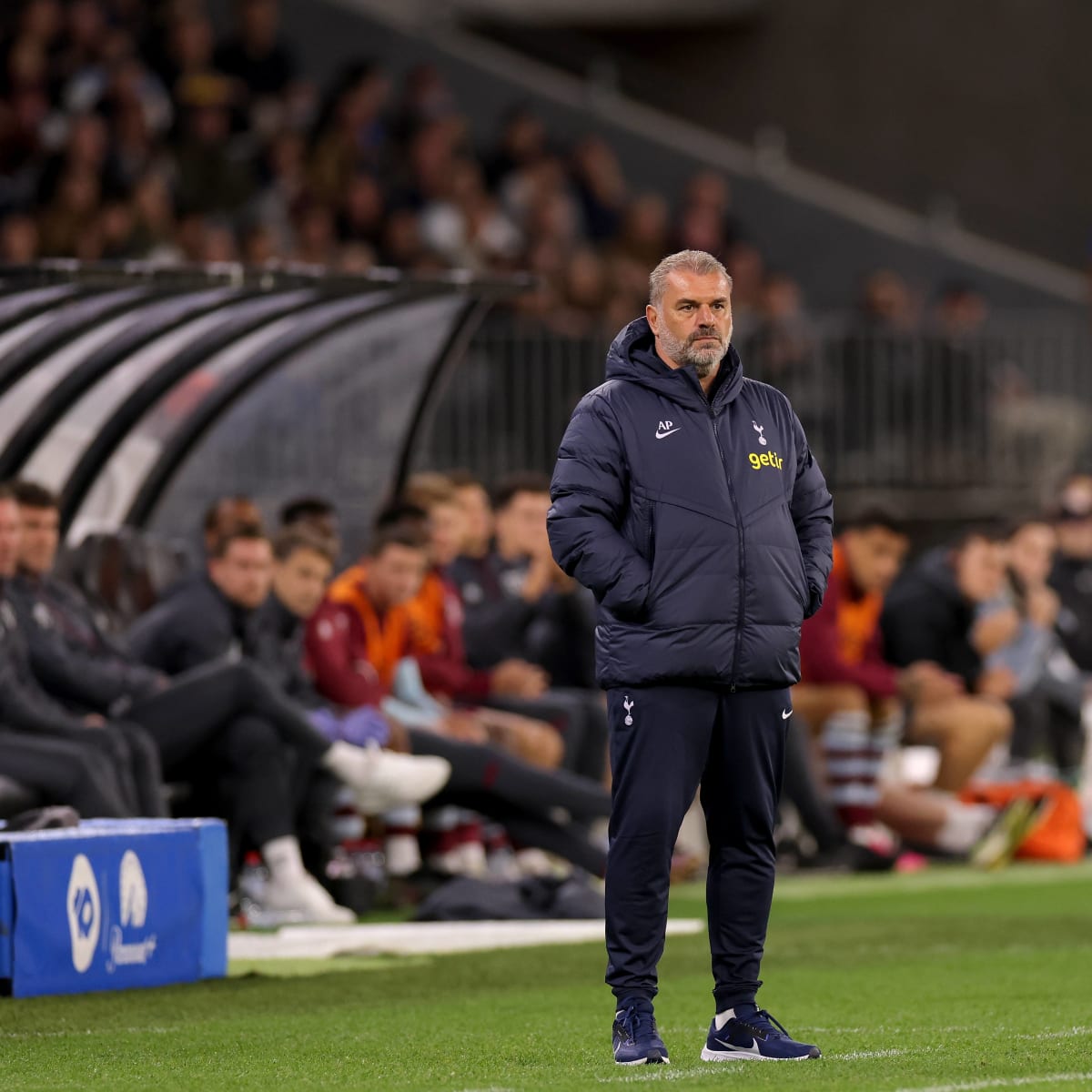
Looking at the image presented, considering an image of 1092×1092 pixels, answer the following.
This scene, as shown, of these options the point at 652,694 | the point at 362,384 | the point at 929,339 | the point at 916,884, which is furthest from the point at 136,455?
the point at 929,339

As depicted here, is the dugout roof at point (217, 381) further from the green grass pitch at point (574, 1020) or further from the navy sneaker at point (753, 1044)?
the navy sneaker at point (753, 1044)

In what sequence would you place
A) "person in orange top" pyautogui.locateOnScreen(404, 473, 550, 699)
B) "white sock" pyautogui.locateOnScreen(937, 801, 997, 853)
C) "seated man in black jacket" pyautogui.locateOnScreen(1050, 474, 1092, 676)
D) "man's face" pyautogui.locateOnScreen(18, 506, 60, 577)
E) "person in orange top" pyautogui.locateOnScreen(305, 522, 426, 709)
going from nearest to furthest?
"man's face" pyautogui.locateOnScreen(18, 506, 60, 577)
"person in orange top" pyautogui.locateOnScreen(305, 522, 426, 709)
"person in orange top" pyautogui.locateOnScreen(404, 473, 550, 699)
"white sock" pyautogui.locateOnScreen(937, 801, 997, 853)
"seated man in black jacket" pyautogui.locateOnScreen(1050, 474, 1092, 676)

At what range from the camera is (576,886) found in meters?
10.2

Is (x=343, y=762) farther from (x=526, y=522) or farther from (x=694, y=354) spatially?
(x=694, y=354)

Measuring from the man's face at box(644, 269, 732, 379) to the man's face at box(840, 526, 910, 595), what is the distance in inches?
286

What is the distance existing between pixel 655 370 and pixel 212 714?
4.27m

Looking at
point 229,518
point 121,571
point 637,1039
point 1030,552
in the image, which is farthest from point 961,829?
point 637,1039

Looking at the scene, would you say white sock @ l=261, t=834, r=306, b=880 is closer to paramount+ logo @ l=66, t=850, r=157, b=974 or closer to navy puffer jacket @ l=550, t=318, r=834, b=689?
paramount+ logo @ l=66, t=850, r=157, b=974

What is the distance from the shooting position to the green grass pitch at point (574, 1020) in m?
5.90

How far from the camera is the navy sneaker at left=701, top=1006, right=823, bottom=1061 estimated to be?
20.1ft

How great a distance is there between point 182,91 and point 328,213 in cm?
146

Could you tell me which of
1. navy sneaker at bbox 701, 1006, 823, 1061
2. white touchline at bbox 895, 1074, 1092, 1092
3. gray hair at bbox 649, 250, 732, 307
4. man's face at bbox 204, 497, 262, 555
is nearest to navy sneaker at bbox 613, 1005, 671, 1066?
navy sneaker at bbox 701, 1006, 823, 1061

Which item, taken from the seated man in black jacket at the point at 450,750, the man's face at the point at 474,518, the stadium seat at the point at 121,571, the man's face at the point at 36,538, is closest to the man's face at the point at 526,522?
the man's face at the point at 474,518

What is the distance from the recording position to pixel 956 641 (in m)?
14.5
